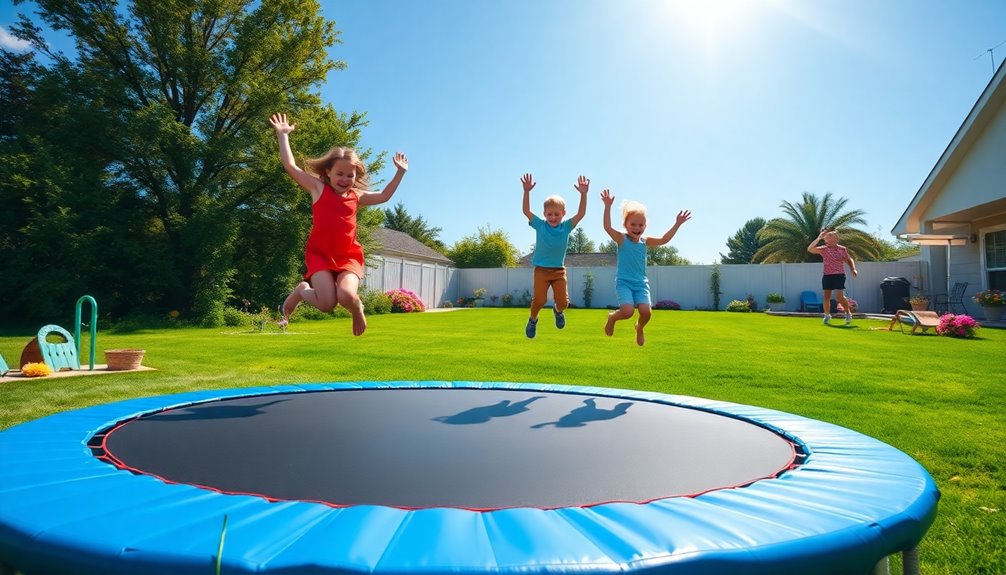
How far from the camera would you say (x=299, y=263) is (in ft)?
35.2

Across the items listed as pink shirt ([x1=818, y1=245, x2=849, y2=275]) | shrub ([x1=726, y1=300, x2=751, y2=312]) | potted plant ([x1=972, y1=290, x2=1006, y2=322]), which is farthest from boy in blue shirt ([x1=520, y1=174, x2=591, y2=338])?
shrub ([x1=726, y1=300, x2=751, y2=312])

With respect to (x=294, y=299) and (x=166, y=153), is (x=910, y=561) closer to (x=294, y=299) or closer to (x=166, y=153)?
(x=294, y=299)

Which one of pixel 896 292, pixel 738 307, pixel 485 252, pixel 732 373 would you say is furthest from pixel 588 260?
pixel 732 373

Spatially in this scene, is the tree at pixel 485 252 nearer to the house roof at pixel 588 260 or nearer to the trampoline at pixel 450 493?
the house roof at pixel 588 260

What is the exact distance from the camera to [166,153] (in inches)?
381

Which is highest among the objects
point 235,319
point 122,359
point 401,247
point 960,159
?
point 960,159

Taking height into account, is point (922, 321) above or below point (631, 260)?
below

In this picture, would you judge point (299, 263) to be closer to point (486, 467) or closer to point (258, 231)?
point (258, 231)

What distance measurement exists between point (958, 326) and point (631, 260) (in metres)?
6.39

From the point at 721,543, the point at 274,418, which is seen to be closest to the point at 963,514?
the point at 721,543

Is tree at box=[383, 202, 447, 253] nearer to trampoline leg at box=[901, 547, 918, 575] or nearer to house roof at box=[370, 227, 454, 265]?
house roof at box=[370, 227, 454, 265]

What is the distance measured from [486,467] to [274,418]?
116 cm

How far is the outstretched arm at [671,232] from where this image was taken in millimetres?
3143

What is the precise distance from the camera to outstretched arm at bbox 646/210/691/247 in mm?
3143
